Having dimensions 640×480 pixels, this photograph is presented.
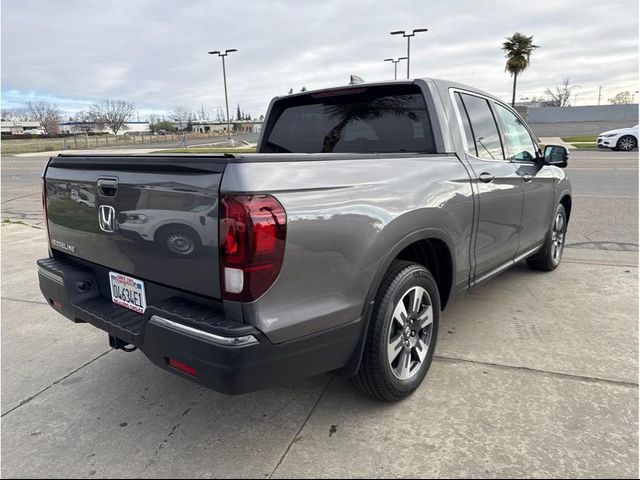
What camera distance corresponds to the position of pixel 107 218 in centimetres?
244

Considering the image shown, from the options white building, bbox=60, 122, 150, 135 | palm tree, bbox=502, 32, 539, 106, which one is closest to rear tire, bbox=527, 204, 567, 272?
palm tree, bbox=502, 32, 539, 106

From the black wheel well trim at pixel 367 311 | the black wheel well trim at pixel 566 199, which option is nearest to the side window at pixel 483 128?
the black wheel well trim at pixel 367 311

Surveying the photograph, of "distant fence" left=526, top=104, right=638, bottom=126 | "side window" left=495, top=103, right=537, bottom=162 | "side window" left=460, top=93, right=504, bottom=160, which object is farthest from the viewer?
"distant fence" left=526, top=104, right=638, bottom=126

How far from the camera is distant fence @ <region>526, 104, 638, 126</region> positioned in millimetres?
51891

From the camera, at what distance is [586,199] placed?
9180mm

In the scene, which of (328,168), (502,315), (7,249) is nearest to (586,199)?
(502,315)

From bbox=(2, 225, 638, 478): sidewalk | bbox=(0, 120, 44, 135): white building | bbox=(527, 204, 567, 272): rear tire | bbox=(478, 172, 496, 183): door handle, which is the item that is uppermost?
bbox=(0, 120, 44, 135): white building

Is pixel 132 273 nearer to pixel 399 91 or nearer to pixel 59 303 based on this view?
pixel 59 303

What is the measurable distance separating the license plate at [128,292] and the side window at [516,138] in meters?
3.08

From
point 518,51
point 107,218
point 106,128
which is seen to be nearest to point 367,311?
point 107,218

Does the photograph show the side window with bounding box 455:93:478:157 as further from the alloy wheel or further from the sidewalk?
the sidewalk

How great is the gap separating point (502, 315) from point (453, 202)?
1.48 m

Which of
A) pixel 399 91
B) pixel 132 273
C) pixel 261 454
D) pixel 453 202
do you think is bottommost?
pixel 261 454

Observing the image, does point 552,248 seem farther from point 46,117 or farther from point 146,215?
point 46,117
